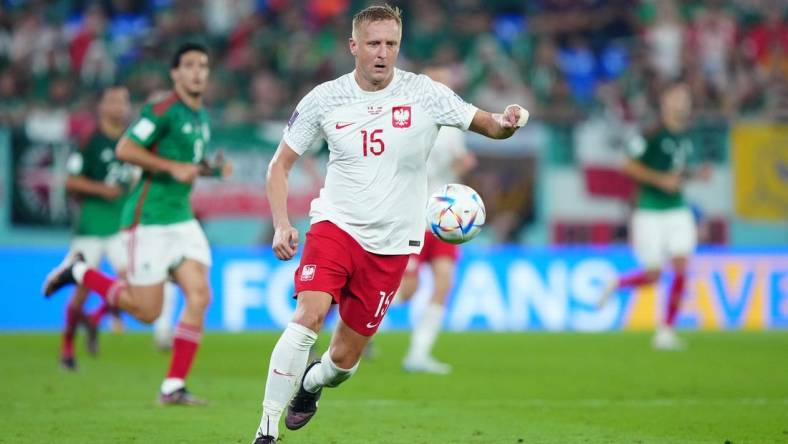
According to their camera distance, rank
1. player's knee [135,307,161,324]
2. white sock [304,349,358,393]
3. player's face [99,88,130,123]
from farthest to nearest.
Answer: player's face [99,88,130,123] → player's knee [135,307,161,324] → white sock [304,349,358,393]

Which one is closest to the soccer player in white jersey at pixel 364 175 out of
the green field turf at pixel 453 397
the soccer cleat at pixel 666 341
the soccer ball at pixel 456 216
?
the soccer ball at pixel 456 216

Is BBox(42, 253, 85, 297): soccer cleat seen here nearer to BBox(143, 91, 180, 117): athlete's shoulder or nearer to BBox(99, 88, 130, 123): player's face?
BBox(143, 91, 180, 117): athlete's shoulder

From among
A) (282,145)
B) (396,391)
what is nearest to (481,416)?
(396,391)

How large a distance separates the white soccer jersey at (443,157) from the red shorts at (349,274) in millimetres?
5240

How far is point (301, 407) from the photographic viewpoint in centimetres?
760

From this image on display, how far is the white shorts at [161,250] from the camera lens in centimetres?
→ 992

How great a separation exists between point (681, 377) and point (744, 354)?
286 cm

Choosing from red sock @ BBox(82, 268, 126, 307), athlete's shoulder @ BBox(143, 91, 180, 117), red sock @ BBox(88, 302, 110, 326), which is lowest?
red sock @ BBox(88, 302, 110, 326)

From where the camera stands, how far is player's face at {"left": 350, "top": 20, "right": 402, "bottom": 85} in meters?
7.14

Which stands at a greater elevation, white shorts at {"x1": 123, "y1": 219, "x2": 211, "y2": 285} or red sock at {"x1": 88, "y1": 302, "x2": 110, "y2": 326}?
white shorts at {"x1": 123, "y1": 219, "x2": 211, "y2": 285}

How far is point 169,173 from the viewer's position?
32.3 ft

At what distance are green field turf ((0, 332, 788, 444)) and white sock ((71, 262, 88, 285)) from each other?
36.8 inches

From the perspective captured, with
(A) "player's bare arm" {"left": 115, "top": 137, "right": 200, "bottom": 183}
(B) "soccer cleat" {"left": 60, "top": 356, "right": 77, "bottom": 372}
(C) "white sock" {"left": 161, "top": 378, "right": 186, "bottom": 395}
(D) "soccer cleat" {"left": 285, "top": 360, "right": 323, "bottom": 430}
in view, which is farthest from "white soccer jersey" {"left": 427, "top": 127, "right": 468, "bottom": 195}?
(D) "soccer cleat" {"left": 285, "top": 360, "right": 323, "bottom": 430}

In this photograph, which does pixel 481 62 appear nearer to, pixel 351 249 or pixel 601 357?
pixel 601 357
